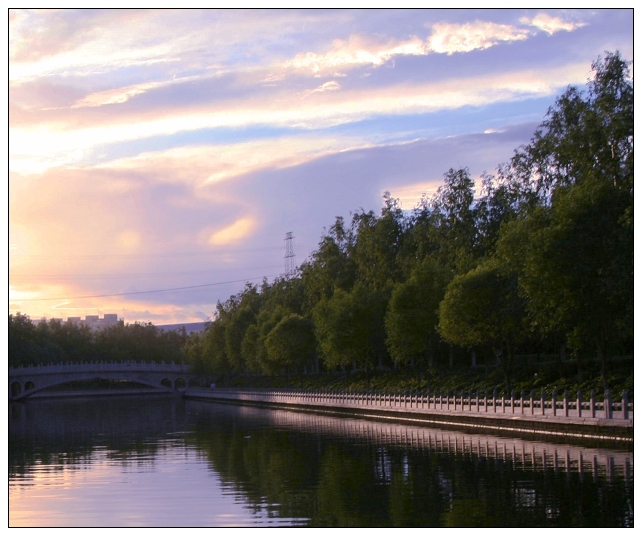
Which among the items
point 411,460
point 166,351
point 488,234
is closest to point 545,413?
point 411,460

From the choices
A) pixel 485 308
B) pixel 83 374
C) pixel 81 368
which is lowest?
pixel 83 374

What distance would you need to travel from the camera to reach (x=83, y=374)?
405 ft

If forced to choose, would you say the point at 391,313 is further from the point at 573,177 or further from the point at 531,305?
the point at 531,305

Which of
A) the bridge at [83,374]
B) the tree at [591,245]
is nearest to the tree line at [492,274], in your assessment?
the tree at [591,245]

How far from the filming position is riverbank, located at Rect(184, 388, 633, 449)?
34.9m

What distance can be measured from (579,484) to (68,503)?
12.7 m

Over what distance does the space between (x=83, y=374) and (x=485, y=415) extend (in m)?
85.9

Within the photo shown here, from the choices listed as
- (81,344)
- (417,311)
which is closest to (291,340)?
(417,311)

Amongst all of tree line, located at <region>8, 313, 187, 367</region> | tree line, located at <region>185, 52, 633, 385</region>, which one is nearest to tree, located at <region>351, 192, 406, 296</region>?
tree line, located at <region>185, 52, 633, 385</region>

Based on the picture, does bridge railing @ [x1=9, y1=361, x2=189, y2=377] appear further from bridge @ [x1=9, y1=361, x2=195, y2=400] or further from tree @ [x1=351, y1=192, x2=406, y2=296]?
tree @ [x1=351, y1=192, x2=406, y2=296]

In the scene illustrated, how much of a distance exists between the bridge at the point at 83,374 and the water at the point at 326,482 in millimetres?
76171

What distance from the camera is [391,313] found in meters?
67.6

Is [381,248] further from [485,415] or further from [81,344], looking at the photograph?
[81,344]
